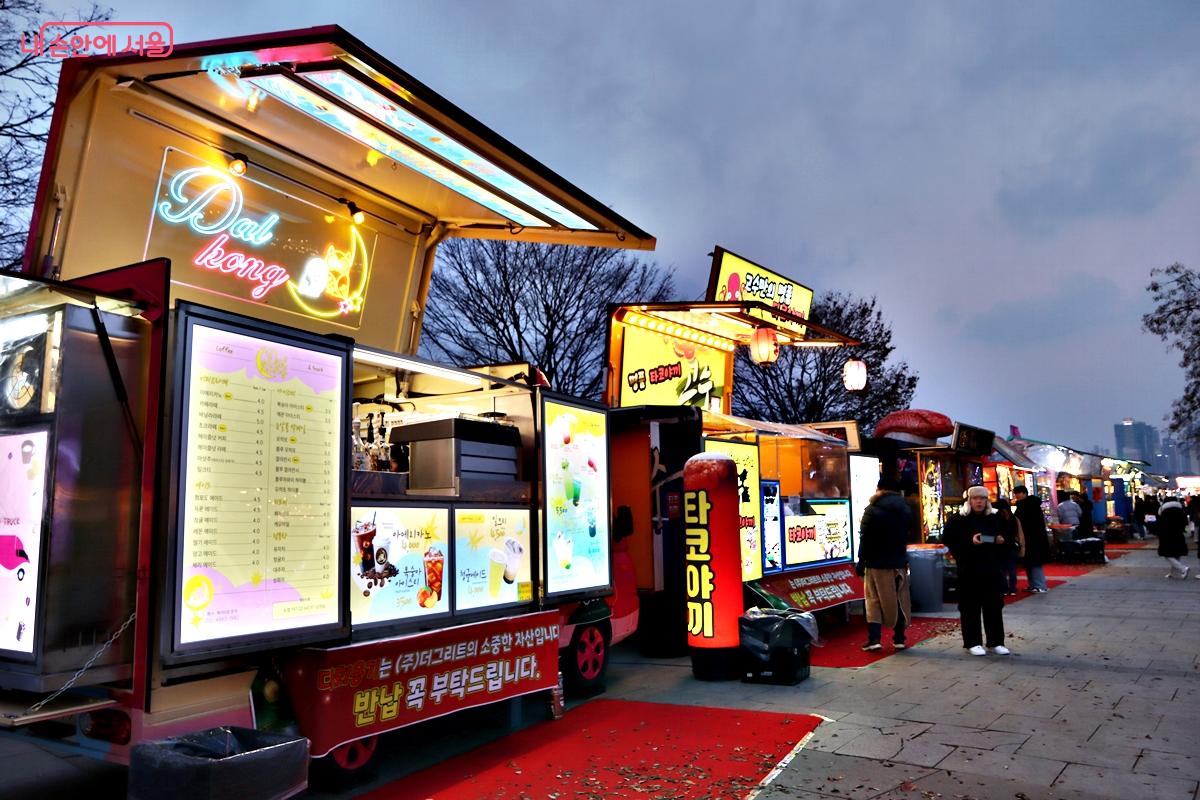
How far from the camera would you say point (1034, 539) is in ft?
50.4

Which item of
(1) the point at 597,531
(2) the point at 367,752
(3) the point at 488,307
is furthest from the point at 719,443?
(3) the point at 488,307

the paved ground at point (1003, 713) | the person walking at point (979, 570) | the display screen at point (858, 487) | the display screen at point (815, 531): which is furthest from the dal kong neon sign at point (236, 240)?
the display screen at point (858, 487)

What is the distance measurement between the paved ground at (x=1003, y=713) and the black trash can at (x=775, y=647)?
18 cm

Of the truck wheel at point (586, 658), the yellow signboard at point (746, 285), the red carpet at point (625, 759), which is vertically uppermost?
the yellow signboard at point (746, 285)

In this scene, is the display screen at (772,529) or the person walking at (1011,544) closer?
the display screen at (772,529)

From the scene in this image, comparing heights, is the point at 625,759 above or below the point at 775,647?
below

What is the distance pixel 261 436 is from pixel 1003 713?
18.9 ft

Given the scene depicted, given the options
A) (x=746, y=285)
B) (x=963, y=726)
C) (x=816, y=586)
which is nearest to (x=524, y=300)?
(x=746, y=285)

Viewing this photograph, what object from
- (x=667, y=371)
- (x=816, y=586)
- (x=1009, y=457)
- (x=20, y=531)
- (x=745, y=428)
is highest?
(x=667, y=371)

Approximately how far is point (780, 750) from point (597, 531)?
2.75 m

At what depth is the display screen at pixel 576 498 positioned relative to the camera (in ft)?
23.0

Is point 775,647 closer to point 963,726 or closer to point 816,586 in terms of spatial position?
point 963,726

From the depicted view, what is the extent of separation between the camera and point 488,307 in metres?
25.6

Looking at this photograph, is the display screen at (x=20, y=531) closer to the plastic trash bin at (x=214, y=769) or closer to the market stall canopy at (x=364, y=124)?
the plastic trash bin at (x=214, y=769)
